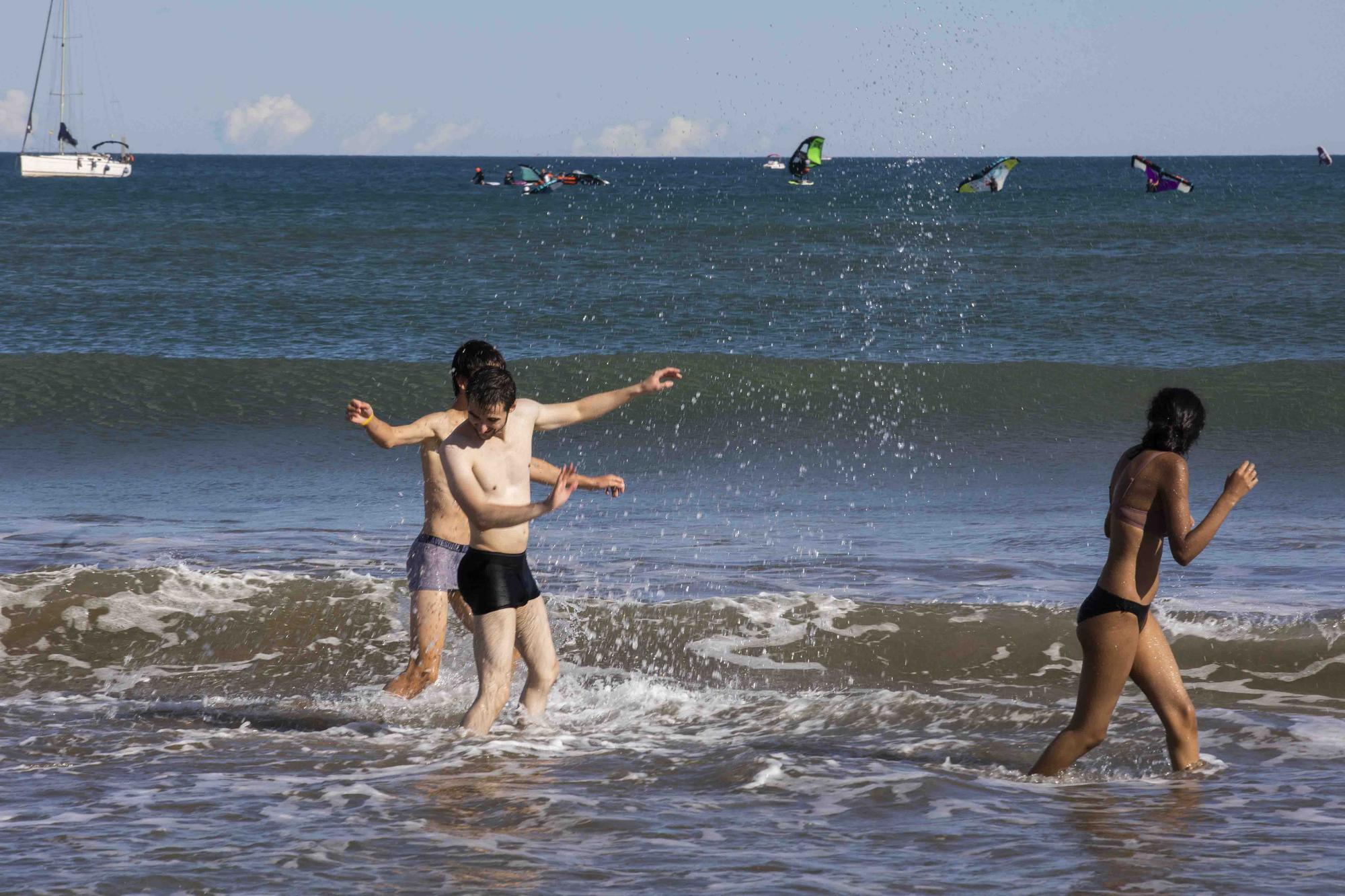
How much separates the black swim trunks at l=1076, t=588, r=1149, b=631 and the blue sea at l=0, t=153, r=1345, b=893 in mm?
753

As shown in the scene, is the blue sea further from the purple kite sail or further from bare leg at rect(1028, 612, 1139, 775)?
the purple kite sail

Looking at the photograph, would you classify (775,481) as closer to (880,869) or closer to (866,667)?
(866,667)

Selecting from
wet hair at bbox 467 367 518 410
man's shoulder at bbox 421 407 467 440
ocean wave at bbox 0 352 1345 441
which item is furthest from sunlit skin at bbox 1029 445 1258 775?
ocean wave at bbox 0 352 1345 441

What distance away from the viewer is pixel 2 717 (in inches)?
277

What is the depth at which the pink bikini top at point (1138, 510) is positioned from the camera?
527 cm

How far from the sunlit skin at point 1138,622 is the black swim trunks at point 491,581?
2267 millimetres

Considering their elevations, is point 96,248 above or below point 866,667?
above

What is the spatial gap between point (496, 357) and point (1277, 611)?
526 centimetres

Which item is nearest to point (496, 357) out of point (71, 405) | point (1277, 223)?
point (71, 405)

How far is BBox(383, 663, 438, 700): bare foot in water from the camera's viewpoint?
6.83 metres

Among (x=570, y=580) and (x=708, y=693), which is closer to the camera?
(x=708, y=693)

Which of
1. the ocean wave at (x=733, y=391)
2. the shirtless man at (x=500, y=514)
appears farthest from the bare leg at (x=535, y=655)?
the ocean wave at (x=733, y=391)

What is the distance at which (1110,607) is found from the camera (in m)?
5.33

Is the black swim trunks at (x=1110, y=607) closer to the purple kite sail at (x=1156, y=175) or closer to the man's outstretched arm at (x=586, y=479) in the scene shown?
the man's outstretched arm at (x=586, y=479)
